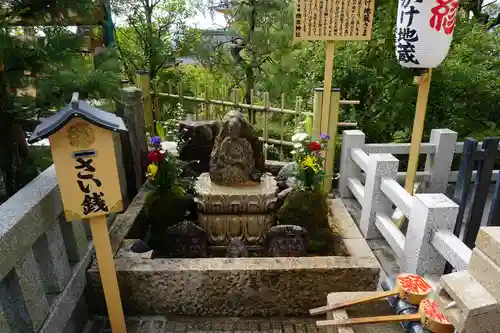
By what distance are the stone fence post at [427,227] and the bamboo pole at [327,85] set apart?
6.74 ft

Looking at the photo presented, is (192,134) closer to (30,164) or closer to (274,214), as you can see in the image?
(274,214)

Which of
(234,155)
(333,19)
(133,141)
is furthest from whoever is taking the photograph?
(133,141)

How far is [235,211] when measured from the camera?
3.94 m

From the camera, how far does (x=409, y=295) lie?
2.25 metres

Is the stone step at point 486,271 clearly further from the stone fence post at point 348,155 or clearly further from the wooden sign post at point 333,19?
the wooden sign post at point 333,19

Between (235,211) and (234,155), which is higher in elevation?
(234,155)

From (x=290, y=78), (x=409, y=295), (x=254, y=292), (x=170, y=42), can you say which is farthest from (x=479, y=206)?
(x=170, y=42)

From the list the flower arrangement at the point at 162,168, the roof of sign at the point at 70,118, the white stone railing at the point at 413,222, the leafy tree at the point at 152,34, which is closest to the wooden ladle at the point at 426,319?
the white stone railing at the point at 413,222

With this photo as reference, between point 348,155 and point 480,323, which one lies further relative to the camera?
point 348,155

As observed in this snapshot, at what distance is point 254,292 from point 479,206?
2.32 meters

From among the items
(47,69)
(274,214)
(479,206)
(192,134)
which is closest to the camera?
(47,69)

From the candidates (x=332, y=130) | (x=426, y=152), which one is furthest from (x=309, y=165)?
(x=426, y=152)

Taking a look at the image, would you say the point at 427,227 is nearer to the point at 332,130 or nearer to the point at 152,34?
the point at 332,130

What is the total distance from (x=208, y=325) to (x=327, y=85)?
11.3 ft
